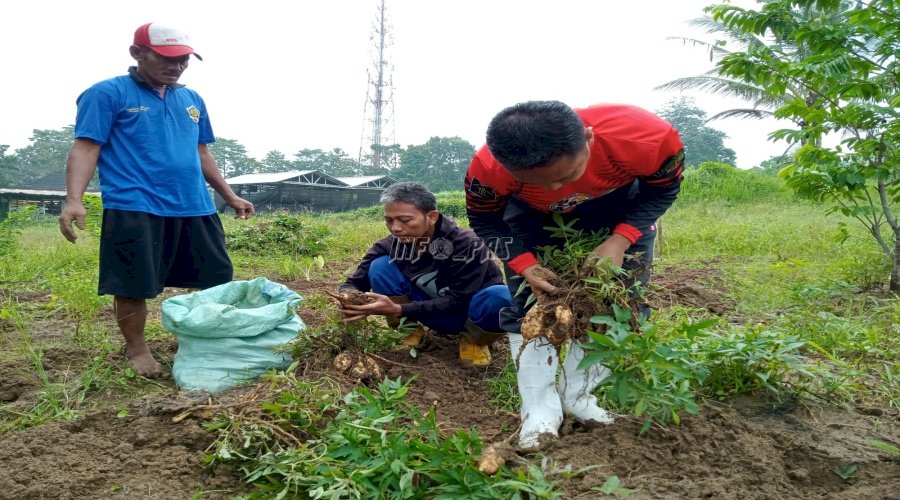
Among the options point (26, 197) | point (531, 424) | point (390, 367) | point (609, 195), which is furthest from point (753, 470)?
point (26, 197)

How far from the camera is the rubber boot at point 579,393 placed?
6.83ft

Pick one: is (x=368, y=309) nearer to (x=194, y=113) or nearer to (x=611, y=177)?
(x=611, y=177)

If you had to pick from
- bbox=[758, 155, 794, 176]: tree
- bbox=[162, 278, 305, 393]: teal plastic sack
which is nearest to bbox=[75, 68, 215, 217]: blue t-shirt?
bbox=[162, 278, 305, 393]: teal plastic sack

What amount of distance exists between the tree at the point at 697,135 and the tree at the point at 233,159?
85.8 ft

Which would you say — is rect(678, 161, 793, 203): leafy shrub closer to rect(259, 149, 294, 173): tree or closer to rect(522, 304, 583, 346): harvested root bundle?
rect(522, 304, 583, 346): harvested root bundle

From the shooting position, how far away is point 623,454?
1.84m

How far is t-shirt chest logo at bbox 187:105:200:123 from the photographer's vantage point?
9.61 feet

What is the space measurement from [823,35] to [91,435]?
4.23m

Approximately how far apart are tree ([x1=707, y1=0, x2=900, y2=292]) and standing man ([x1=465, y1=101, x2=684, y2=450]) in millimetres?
2042

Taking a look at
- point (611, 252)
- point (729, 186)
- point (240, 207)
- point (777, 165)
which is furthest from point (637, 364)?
point (777, 165)

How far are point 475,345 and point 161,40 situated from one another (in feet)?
6.42

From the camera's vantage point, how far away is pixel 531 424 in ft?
6.59

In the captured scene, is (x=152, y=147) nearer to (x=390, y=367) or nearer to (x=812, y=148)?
(x=390, y=367)

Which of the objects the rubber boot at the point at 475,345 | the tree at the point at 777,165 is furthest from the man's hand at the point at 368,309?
the tree at the point at 777,165
